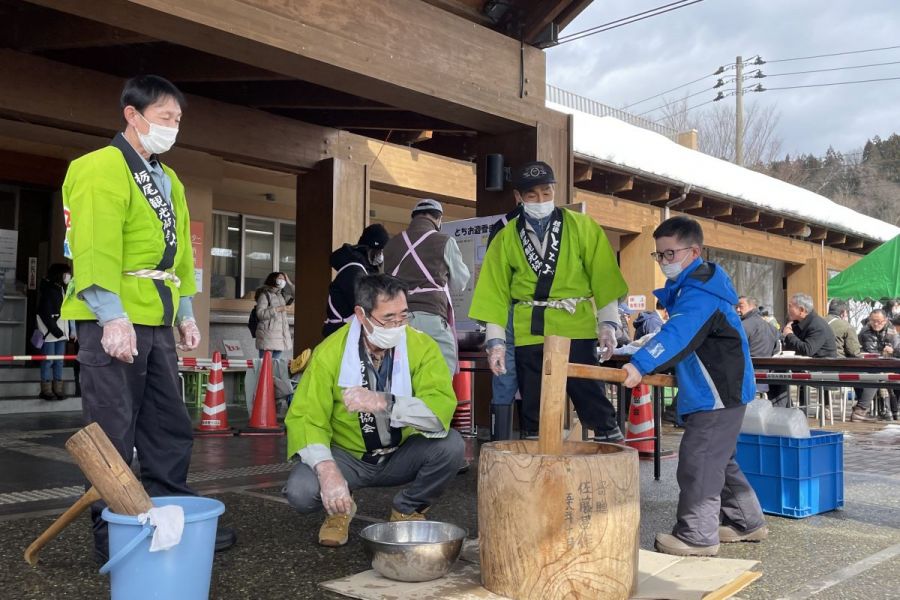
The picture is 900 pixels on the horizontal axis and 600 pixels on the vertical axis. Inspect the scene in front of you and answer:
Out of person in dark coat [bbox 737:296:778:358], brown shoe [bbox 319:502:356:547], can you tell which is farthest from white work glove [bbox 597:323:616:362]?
person in dark coat [bbox 737:296:778:358]

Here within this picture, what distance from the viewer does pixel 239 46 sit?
Result: 16.0 ft

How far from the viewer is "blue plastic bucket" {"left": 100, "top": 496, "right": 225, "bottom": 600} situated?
7.78 ft

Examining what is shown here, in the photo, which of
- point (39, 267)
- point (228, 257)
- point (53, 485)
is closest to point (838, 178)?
point (228, 257)

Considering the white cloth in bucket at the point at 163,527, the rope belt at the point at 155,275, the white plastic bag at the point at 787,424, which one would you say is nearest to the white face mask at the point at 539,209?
the white plastic bag at the point at 787,424

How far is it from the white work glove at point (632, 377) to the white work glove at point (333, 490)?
1.20 metres

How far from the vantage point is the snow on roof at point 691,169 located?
1266cm

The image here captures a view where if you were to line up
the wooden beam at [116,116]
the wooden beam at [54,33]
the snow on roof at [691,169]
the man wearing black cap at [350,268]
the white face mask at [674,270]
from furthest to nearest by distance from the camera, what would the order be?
1. the snow on roof at [691,169]
2. the wooden beam at [116,116]
3. the wooden beam at [54,33]
4. the man wearing black cap at [350,268]
5. the white face mask at [674,270]

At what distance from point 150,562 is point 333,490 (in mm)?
884

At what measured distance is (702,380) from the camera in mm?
3686

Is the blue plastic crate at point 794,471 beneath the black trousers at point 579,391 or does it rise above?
beneath

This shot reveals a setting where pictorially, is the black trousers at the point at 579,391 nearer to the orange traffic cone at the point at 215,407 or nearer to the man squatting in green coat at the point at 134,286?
the man squatting in green coat at the point at 134,286

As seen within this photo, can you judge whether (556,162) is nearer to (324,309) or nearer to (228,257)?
(324,309)

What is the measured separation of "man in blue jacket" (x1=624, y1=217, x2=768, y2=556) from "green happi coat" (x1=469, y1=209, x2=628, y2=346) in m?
0.50

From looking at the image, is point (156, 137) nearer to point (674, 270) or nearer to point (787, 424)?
point (674, 270)
